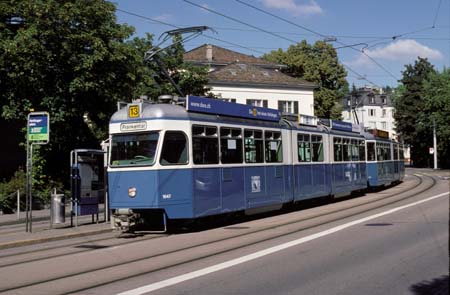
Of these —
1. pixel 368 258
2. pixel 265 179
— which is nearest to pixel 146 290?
pixel 368 258

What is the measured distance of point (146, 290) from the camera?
7.54 metres

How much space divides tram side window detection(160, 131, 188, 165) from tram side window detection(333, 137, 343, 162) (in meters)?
10.4

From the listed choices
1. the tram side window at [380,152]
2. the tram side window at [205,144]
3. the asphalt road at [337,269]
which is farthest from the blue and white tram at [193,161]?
the tram side window at [380,152]

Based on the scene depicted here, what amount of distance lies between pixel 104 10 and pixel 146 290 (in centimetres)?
2249

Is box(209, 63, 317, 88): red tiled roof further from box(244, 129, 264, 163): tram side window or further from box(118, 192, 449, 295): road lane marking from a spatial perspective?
box(118, 192, 449, 295): road lane marking

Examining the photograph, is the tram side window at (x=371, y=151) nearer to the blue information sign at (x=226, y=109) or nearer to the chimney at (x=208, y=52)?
the blue information sign at (x=226, y=109)

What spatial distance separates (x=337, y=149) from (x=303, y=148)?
389cm

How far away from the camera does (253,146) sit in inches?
645

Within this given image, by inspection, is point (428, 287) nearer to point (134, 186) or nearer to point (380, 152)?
point (134, 186)

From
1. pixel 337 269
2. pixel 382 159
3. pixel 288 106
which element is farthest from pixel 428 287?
pixel 288 106

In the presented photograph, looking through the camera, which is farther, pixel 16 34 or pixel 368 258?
pixel 16 34

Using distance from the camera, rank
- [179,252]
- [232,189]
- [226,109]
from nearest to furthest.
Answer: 1. [179,252]
2. [232,189]
3. [226,109]

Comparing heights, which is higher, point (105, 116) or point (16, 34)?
point (16, 34)

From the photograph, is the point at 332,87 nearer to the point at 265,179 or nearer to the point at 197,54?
the point at 197,54
